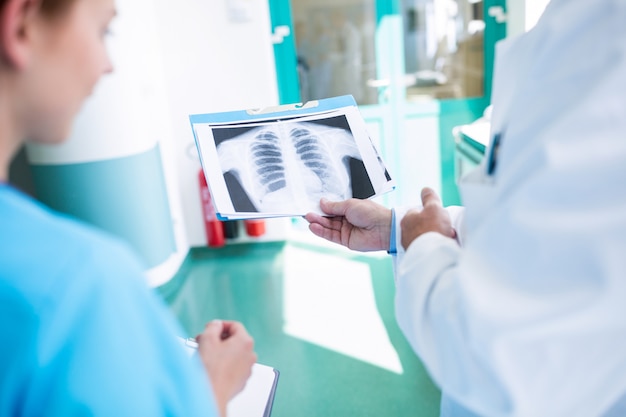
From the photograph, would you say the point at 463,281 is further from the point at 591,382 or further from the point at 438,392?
the point at 438,392

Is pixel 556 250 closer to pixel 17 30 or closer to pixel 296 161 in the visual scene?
pixel 17 30

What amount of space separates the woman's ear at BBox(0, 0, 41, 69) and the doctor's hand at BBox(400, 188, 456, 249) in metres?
0.55

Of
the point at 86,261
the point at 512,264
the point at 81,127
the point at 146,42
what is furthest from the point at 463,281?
the point at 146,42

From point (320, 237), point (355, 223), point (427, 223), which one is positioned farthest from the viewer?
point (320, 237)

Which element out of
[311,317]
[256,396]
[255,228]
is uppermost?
[256,396]

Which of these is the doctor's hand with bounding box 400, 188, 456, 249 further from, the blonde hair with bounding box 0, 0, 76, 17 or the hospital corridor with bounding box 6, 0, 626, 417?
the blonde hair with bounding box 0, 0, 76, 17

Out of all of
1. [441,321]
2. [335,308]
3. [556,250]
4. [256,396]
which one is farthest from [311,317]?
[556,250]

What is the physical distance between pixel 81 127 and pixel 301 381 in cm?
138

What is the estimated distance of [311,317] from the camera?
248cm

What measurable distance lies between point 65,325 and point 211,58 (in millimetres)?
2776

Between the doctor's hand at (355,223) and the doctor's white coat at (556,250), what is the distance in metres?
0.47

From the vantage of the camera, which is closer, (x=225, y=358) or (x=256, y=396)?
(x=225, y=358)

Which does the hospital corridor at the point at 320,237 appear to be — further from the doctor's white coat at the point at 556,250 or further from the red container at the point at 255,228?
the red container at the point at 255,228

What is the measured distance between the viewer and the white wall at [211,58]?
2969mm
